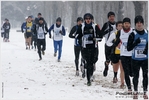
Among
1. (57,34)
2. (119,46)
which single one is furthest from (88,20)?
(57,34)

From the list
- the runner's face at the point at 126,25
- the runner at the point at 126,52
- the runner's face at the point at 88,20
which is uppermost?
the runner's face at the point at 88,20

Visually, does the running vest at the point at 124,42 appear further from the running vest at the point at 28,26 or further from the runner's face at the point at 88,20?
the running vest at the point at 28,26

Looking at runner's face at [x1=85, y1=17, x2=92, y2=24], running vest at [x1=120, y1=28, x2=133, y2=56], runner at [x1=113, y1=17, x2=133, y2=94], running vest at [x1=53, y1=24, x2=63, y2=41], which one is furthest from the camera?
running vest at [x1=53, y1=24, x2=63, y2=41]

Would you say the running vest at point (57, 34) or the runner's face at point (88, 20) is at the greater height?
the runner's face at point (88, 20)

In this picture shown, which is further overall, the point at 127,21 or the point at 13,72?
the point at 13,72

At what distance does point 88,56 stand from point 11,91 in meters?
2.50

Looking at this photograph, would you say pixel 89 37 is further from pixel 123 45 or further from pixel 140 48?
pixel 140 48

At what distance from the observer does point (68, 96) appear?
26.4 ft

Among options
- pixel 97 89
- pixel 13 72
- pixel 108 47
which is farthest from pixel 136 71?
pixel 13 72

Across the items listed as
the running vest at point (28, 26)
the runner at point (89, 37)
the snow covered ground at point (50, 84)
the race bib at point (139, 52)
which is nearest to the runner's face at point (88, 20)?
the runner at point (89, 37)

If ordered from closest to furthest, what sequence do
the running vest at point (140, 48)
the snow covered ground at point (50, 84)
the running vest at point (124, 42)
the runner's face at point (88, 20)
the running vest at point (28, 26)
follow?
the running vest at point (140, 48), the snow covered ground at point (50, 84), the running vest at point (124, 42), the runner's face at point (88, 20), the running vest at point (28, 26)

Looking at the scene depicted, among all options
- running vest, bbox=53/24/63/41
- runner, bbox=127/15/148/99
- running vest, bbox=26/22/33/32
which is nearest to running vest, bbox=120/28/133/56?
runner, bbox=127/15/148/99

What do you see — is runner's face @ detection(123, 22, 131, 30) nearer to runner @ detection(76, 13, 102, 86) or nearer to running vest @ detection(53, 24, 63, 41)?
runner @ detection(76, 13, 102, 86)

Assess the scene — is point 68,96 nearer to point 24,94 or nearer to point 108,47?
point 24,94
